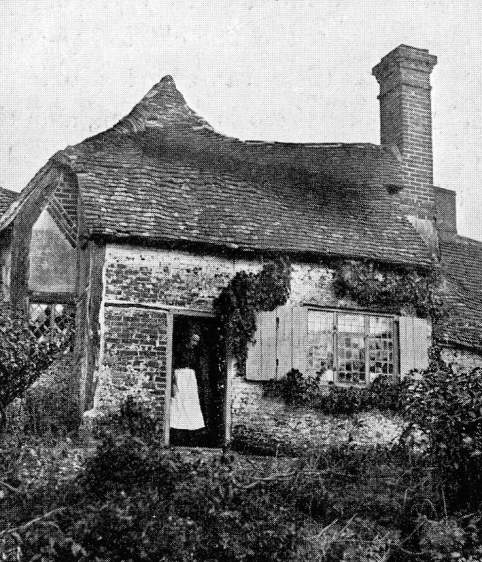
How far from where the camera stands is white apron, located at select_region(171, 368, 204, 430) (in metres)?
16.6

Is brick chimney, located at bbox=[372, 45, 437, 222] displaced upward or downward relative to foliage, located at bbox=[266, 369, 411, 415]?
upward

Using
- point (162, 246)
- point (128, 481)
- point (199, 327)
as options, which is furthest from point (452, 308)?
point (128, 481)

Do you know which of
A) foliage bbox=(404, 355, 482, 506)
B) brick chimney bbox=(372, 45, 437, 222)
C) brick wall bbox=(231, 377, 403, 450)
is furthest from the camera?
brick chimney bbox=(372, 45, 437, 222)

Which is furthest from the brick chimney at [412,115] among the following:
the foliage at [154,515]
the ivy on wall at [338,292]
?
the foliage at [154,515]

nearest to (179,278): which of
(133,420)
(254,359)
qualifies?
(254,359)

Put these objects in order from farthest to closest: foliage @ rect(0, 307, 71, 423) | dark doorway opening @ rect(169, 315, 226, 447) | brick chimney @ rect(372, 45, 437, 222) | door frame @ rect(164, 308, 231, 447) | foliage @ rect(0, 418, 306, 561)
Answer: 1. brick chimney @ rect(372, 45, 437, 222)
2. dark doorway opening @ rect(169, 315, 226, 447)
3. door frame @ rect(164, 308, 231, 447)
4. foliage @ rect(0, 307, 71, 423)
5. foliage @ rect(0, 418, 306, 561)

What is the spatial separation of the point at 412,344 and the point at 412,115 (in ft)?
18.0

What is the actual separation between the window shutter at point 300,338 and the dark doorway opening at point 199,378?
1.42 m

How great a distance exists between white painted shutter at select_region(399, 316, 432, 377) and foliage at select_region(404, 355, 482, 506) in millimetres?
4602

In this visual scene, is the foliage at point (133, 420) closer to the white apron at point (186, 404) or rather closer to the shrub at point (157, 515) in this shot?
the white apron at point (186, 404)

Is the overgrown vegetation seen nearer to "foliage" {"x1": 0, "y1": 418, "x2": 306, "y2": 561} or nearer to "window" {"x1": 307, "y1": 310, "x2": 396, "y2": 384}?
"foliage" {"x1": 0, "y1": 418, "x2": 306, "y2": 561}

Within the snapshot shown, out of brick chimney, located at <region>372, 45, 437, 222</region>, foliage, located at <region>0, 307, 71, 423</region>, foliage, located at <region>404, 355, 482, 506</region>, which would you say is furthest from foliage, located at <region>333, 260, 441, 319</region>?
foliage, located at <region>0, 307, 71, 423</region>

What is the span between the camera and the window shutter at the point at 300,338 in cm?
1628

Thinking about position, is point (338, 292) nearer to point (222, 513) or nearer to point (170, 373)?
point (170, 373)
